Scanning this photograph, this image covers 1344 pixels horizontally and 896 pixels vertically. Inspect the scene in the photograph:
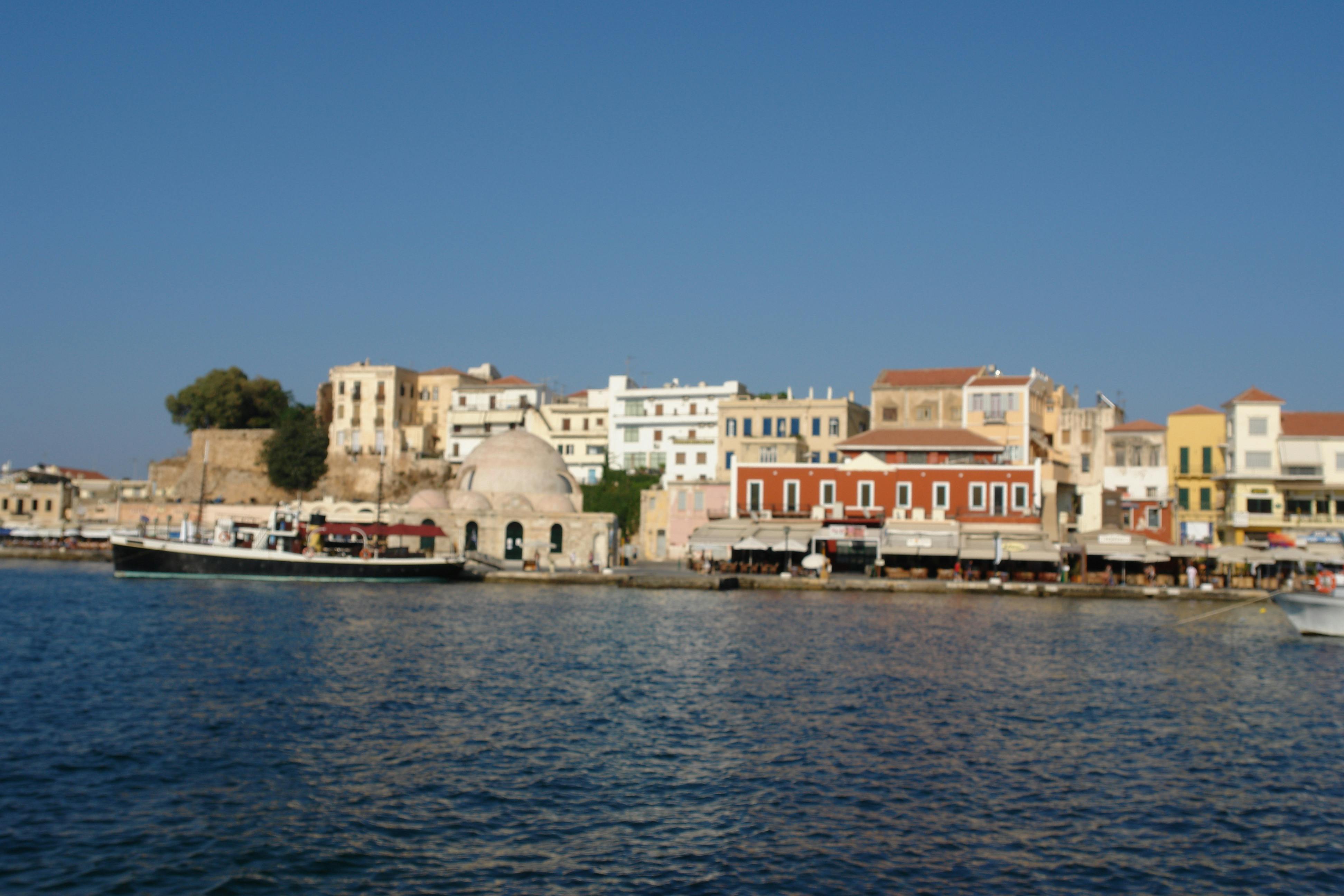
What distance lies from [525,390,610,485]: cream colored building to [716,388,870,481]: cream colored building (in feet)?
50.2

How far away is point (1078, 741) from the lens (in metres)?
18.9

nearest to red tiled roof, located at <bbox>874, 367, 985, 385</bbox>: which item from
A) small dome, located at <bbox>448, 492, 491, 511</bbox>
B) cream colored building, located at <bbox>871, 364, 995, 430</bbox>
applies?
cream colored building, located at <bbox>871, 364, 995, 430</bbox>

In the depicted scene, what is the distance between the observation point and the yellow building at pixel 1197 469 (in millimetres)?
60875

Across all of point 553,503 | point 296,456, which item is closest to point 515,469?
point 553,503

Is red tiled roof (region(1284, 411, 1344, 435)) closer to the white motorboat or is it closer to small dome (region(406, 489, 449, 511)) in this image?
the white motorboat

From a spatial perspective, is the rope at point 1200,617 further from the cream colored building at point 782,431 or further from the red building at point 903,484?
the cream colored building at point 782,431

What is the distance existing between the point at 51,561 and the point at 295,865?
6553 centimetres

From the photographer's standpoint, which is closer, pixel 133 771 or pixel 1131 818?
pixel 1131 818

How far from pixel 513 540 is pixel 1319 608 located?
132 ft

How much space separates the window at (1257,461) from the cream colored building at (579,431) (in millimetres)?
39553

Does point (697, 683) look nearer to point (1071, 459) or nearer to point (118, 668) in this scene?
point (118, 668)

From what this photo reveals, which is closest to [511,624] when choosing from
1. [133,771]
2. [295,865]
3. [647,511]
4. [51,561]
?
[133,771]

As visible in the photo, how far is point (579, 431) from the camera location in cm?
8131

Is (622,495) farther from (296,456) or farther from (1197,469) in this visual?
(1197,469)
